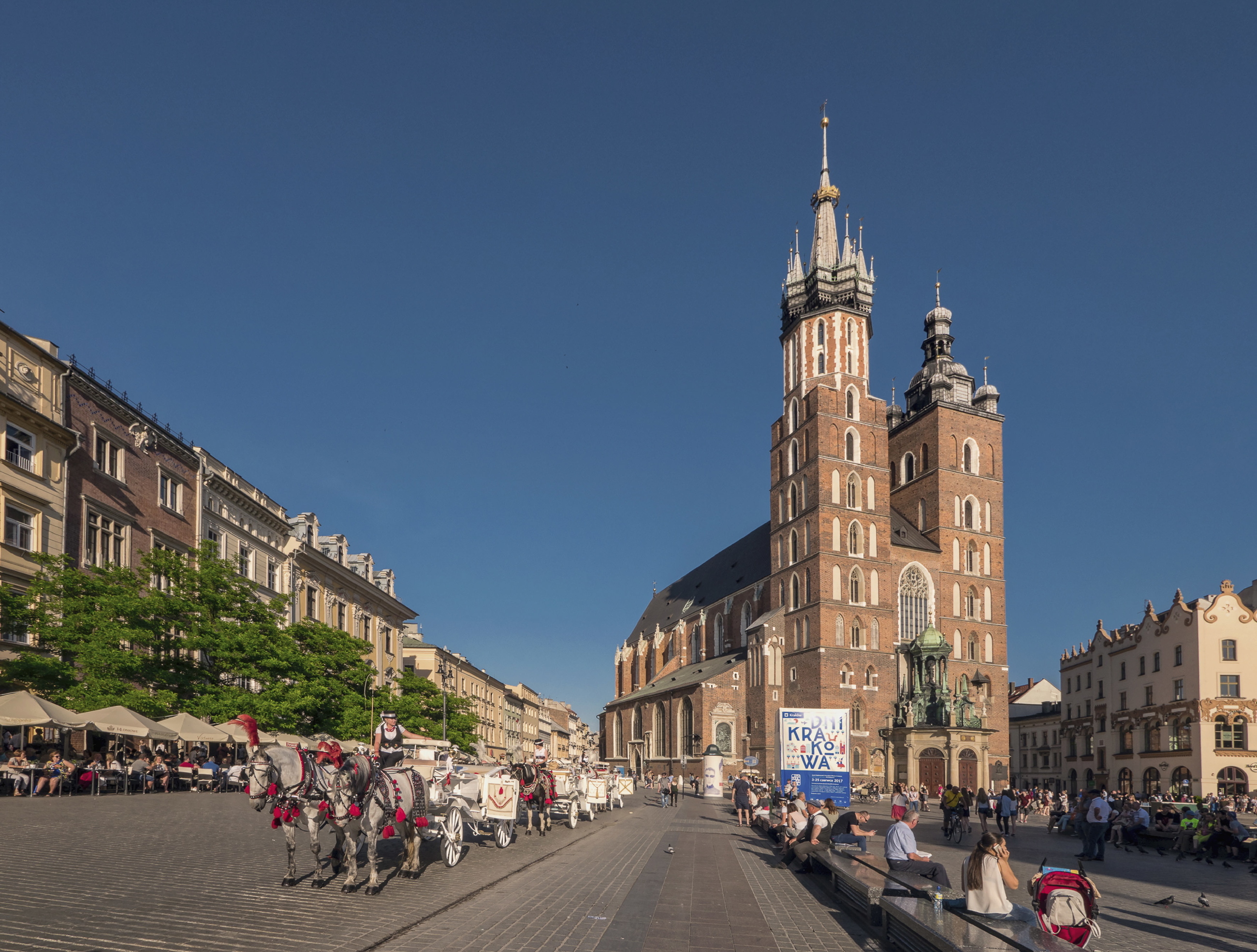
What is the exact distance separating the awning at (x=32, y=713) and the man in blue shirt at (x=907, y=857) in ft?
61.6

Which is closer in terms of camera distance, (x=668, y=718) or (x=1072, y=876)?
(x=1072, y=876)

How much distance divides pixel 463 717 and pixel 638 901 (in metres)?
42.1

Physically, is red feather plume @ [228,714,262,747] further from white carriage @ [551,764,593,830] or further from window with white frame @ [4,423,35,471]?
window with white frame @ [4,423,35,471]

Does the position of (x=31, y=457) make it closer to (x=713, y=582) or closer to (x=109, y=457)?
(x=109, y=457)

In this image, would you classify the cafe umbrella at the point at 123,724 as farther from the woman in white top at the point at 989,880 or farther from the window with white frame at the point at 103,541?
the woman in white top at the point at 989,880

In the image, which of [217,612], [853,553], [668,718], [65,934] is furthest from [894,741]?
[65,934]

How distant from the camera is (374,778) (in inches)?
507

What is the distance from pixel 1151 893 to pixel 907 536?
188ft

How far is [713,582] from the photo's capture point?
94.9m

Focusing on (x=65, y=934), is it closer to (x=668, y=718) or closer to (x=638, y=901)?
(x=638, y=901)

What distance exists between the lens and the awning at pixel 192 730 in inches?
1076

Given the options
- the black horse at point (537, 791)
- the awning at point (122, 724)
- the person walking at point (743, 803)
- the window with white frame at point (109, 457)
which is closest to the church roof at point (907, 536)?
the person walking at point (743, 803)

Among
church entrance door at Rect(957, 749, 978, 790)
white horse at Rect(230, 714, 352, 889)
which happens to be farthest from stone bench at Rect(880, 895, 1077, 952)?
church entrance door at Rect(957, 749, 978, 790)

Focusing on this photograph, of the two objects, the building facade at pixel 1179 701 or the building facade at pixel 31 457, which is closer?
the building facade at pixel 31 457
